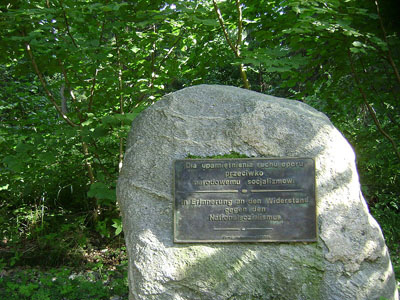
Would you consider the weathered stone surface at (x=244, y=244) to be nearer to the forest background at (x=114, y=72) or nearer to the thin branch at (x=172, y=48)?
the forest background at (x=114, y=72)

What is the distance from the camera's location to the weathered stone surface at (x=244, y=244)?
2744mm

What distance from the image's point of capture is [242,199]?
2.92 meters

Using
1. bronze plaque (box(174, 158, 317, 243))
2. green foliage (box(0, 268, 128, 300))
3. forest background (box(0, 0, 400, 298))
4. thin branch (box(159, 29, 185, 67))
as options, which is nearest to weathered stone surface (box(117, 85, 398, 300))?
bronze plaque (box(174, 158, 317, 243))

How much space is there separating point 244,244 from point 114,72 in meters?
2.71

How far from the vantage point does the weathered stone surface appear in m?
2.74

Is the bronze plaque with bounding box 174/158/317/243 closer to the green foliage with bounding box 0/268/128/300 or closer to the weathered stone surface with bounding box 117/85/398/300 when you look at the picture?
the weathered stone surface with bounding box 117/85/398/300

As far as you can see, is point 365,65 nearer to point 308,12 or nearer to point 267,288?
point 308,12

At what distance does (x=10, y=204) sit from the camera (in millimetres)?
5613

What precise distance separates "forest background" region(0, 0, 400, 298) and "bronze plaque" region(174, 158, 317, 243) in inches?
39.9

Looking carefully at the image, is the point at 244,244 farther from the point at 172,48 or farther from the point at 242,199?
the point at 172,48

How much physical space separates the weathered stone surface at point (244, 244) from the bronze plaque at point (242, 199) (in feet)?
0.22

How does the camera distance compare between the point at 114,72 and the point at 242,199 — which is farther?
the point at 114,72

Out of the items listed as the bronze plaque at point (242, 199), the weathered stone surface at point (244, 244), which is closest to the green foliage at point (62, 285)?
the weathered stone surface at point (244, 244)

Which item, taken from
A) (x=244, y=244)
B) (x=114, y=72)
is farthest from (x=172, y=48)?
(x=244, y=244)
